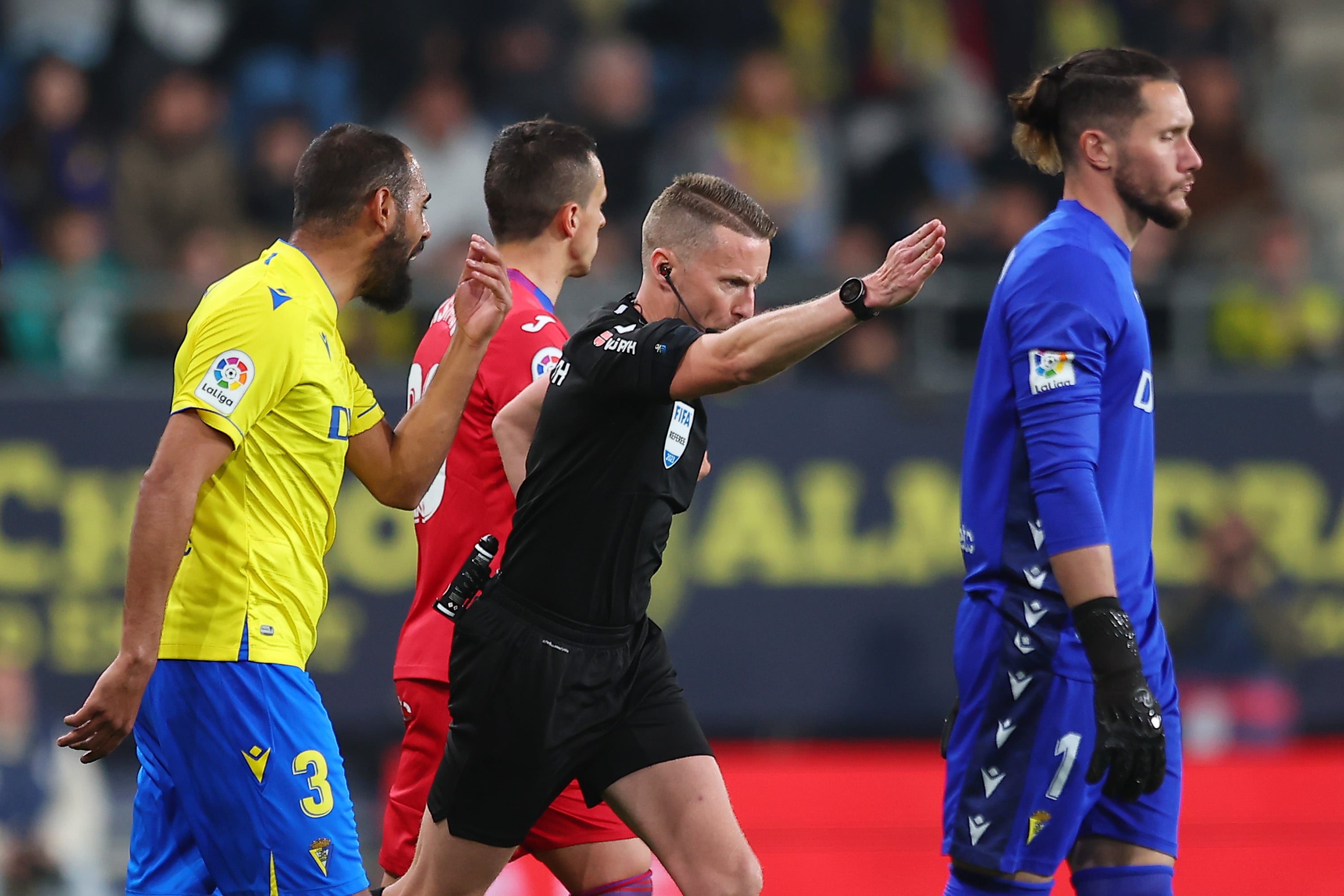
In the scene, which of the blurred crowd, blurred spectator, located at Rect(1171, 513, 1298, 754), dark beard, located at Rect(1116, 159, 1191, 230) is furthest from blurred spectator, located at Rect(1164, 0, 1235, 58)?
dark beard, located at Rect(1116, 159, 1191, 230)

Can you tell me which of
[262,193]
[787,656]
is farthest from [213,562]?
[262,193]

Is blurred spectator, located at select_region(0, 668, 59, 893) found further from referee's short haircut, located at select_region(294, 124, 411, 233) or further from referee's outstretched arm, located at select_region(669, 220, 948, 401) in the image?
referee's outstretched arm, located at select_region(669, 220, 948, 401)

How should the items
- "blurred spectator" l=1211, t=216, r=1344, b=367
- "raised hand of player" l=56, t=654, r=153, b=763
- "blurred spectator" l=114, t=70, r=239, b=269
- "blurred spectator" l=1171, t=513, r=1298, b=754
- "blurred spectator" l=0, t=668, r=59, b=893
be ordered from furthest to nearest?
"blurred spectator" l=114, t=70, r=239, b=269 < "blurred spectator" l=1211, t=216, r=1344, b=367 < "blurred spectator" l=1171, t=513, r=1298, b=754 < "blurred spectator" l=0, t=668, r=59, b=893 < "raised hand of player" l=56, t=654, r=153, b=763

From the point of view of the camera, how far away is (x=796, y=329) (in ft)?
13.0

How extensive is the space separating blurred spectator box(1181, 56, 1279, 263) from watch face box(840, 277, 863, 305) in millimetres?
7848

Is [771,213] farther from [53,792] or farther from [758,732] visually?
[53,792]

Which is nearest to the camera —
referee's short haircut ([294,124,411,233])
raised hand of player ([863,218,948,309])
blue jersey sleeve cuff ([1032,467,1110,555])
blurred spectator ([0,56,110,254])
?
raised hand of player ([863,218,948,309])

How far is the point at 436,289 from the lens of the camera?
→ 9.93m

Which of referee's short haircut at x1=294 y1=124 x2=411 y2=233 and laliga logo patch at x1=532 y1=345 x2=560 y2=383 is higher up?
referee's short haircut at x1=294 y1=124 x2=411 y2=233

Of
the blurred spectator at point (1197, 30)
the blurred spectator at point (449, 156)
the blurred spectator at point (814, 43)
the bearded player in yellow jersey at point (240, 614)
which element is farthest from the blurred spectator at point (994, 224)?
the bearded player in yellow jersey at point (240, 614)

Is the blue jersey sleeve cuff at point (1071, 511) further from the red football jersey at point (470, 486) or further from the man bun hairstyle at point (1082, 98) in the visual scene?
the red football jersey at point (470, 486)

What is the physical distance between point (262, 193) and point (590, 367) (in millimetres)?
7028

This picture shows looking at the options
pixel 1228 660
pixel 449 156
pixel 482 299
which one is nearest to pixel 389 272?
pixel 482 299

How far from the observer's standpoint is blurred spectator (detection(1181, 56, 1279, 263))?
11.2m
